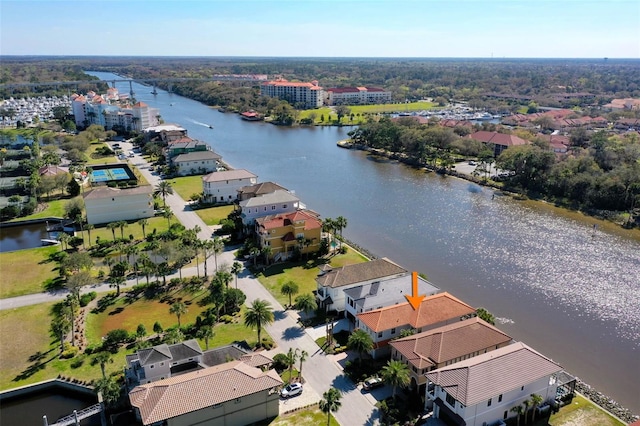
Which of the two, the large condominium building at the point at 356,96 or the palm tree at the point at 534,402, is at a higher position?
the large condominium building at the point at 356,96

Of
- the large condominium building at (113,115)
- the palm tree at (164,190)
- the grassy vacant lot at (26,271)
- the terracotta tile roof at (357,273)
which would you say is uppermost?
the large condominium building at (113,115)

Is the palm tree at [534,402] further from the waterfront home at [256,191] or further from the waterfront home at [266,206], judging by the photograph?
the waterfront home at [256,191]

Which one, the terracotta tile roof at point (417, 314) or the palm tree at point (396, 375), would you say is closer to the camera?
the palm tree at point (396, 375)

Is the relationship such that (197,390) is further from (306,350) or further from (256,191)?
(256,191)

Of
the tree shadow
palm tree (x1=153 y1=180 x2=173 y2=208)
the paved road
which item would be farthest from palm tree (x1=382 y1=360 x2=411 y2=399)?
palm tree (x1=153 y1=180 x2=173 y2=208)

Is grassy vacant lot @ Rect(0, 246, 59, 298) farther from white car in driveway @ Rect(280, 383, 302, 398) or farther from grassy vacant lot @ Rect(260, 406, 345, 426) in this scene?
grassy vacant lot @ Rect(260, 406, 345, 426)

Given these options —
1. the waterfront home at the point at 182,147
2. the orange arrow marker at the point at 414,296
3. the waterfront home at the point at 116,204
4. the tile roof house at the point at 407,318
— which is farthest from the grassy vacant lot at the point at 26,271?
the waterfront home at the point at 182,147
